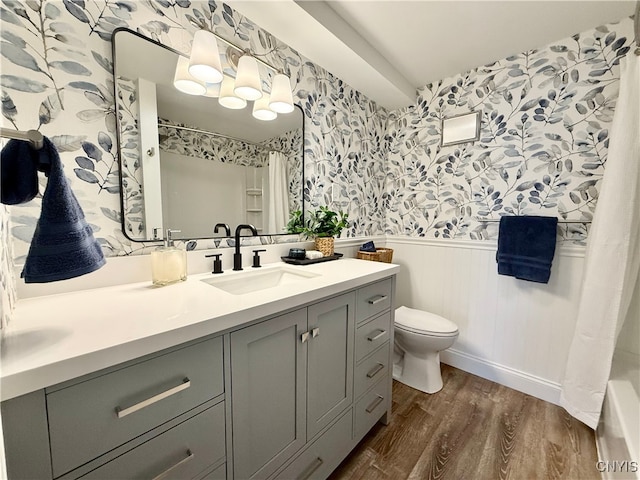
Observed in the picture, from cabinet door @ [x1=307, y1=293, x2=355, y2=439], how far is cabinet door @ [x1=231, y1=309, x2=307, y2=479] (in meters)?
0.04

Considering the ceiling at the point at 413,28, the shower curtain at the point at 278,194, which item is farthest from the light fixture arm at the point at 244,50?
the shower curtain at the point at 278,194

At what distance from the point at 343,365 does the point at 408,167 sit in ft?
5.61

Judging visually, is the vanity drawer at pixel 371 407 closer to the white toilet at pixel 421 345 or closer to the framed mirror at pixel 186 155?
the white toilet at pixel 421 345

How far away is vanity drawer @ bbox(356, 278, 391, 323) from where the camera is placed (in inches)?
46.9

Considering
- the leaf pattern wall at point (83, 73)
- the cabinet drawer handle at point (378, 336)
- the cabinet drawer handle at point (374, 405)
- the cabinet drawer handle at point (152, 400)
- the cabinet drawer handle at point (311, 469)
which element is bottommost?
the cabinet drawer handle at point (311, 469)

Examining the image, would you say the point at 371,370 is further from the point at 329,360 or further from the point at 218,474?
the point at 218,474

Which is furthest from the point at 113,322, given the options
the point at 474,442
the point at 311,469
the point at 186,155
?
the point at 474,442

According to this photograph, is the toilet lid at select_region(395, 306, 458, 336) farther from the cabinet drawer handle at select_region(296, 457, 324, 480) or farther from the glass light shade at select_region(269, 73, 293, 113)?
the glass light shade at select_region(269, 73, 293, 113)

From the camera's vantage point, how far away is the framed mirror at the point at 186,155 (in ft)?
3.34

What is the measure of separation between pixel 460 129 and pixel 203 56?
1.73m

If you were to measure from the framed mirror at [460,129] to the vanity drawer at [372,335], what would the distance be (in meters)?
1.41

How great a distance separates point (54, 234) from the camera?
1.75 feet

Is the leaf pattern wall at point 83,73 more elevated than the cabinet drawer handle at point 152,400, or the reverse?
the leaf pattern wall at point 83,73

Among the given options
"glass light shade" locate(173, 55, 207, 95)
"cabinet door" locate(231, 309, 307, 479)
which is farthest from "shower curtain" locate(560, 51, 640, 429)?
"glass light shade" locate(173, 55, 207, 95)
